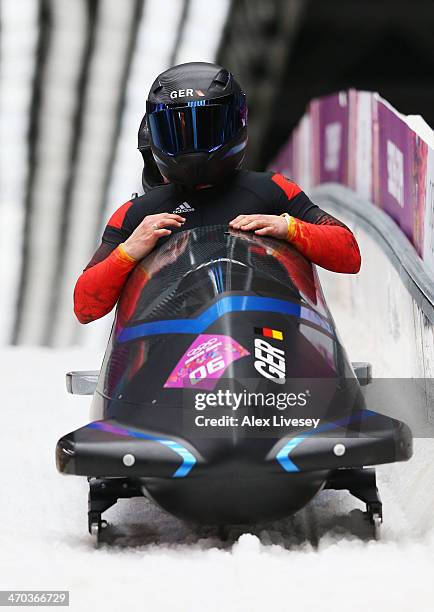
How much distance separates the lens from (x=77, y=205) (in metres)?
13.6

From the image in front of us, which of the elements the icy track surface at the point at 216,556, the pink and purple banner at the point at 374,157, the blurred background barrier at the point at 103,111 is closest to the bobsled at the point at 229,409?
the icy track surface at the point at 216,556

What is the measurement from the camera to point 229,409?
2926mm

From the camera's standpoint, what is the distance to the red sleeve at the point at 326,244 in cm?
355

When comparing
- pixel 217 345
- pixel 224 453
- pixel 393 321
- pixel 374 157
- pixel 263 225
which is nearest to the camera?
pixel 224 453

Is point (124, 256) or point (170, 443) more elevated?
point (124, 256)

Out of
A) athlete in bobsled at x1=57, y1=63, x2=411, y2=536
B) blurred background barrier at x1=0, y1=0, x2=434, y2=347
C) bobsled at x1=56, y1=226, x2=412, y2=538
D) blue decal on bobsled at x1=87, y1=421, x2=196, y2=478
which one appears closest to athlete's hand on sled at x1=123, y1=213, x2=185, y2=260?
athlete in bobsled at x1=57, y1=63, x2=411, y2=536

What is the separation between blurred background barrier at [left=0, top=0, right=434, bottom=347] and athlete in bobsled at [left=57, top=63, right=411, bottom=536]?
A: 204 cm

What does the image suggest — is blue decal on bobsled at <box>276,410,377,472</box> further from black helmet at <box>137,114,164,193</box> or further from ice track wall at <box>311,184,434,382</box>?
black helmet at <box>137,114,164,193</box>

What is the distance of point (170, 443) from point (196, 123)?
1.13m

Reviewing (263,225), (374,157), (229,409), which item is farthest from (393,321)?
(229,409)

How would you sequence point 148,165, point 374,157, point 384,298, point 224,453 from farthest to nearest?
point 374,157, point 384,298, point 148,165, point 224,453

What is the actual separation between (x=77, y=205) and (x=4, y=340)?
7.63ft

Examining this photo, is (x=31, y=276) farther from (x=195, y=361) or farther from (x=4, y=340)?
(x=195, y=361)

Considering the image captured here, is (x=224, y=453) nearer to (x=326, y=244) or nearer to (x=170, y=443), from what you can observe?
(x=170, y=443)
